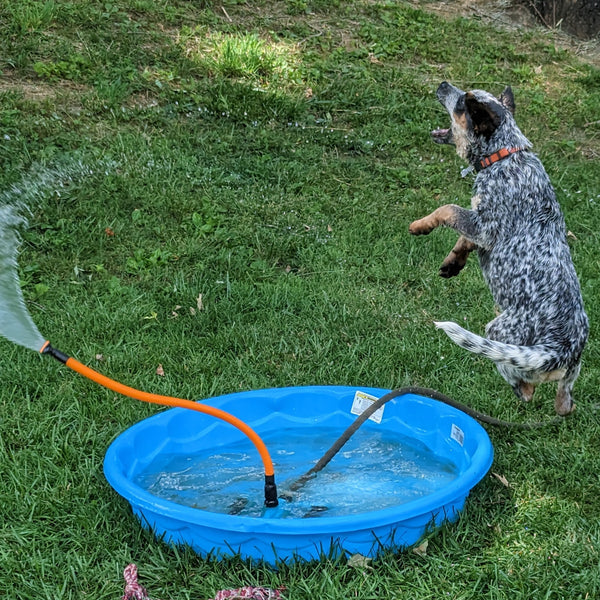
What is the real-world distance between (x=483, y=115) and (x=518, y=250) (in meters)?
0.61

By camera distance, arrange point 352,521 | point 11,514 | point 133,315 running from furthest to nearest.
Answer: point 133,315
point 11,514
point 352,521

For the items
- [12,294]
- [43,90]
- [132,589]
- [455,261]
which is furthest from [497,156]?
[43,90]

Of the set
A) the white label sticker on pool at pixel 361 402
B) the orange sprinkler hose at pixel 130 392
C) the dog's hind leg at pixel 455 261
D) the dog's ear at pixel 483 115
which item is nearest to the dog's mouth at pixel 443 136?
the dog's ear at pixel 483 115

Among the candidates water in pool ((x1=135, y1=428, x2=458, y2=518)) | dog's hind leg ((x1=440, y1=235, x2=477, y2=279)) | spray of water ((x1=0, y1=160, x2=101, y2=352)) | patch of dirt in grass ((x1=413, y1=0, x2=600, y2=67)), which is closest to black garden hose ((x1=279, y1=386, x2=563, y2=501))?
water in pool ((x1=135, y1=428, x2=458, y2=518))

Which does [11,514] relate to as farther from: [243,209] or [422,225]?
[243,209]

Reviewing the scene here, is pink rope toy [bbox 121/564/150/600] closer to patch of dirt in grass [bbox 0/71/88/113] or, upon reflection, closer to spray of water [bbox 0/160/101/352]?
spray of water [bbox 0/160/101/352]

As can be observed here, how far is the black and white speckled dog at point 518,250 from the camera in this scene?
3.30m

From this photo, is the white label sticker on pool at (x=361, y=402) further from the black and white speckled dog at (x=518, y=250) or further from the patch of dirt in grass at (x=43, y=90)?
the patch of dirt in grass at (x=43, y=90)

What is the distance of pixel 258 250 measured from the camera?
5594mm

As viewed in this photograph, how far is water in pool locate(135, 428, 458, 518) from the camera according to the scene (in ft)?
11.4

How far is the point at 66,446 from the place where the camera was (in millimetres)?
3672

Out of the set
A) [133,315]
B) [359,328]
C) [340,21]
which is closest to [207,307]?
[133,315]

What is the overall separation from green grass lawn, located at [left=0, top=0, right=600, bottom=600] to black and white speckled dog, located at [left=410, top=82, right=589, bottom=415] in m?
0.67

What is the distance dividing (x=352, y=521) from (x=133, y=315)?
236cm
